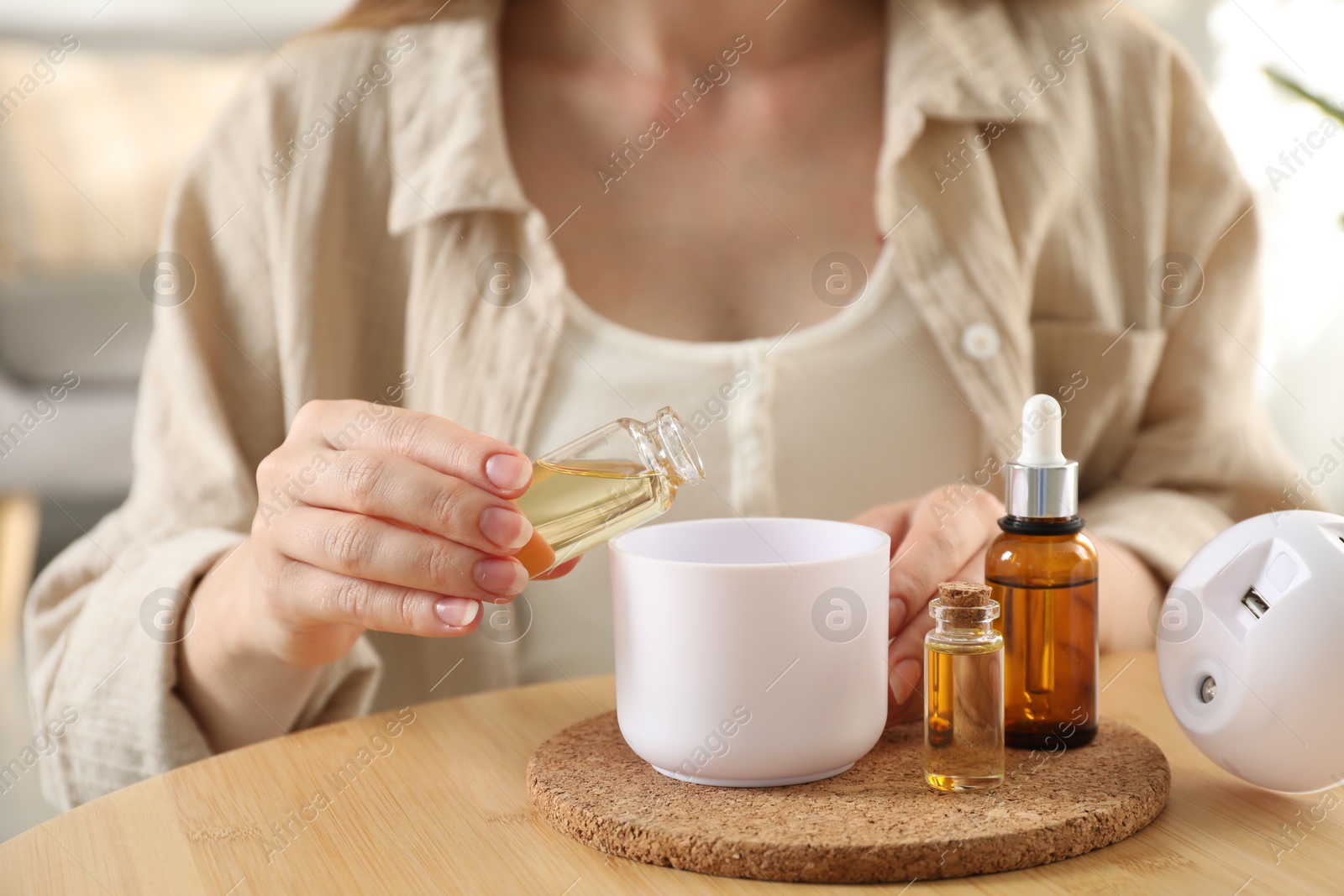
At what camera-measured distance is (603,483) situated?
569 mm

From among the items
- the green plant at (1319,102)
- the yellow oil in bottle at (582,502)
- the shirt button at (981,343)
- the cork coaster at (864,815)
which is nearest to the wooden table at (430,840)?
the cork coaster at (864,815)

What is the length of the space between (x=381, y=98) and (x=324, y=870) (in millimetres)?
782

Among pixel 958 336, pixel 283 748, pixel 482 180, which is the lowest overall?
pixel 283 748

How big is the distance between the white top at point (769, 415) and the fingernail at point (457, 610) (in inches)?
16.5

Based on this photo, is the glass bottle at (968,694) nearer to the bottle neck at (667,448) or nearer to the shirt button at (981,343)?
the bottle neck at (667,448)

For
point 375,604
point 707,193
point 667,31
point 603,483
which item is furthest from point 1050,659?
point 667,31

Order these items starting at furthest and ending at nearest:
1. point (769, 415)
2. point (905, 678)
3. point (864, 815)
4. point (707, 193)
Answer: point (707, 193) < point (769, 415) < point (905, 678) < point (864, 815)

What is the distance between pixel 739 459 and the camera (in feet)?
3.14

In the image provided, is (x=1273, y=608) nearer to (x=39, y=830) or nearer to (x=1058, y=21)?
(x=39, y=830)

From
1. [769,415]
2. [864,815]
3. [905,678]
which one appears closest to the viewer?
[864,815]

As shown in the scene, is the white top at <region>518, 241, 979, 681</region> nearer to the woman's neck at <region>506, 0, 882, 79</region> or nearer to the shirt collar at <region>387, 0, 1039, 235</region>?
the shirt collar at <region>387, 0, 1039, 235</region>

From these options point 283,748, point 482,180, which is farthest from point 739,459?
point 283,748

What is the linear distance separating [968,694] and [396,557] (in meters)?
0.28

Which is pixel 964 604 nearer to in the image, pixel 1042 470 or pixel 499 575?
pixel 1042 470
